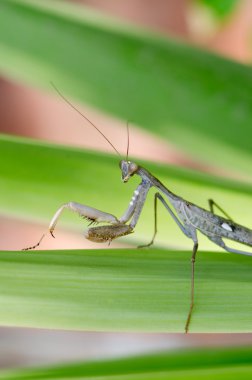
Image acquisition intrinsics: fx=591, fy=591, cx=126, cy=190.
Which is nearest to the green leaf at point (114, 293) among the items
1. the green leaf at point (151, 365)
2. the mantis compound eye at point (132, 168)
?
the green leaf at point (151, 365)

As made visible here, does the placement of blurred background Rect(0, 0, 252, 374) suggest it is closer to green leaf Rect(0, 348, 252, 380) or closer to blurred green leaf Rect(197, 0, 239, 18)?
blurred green leaf Rect(197, 0, 239, 18)

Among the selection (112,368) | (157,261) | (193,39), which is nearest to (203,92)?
(157,261)

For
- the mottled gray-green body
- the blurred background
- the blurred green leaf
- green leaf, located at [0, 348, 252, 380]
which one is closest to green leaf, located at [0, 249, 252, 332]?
green leaf, located at [0, 348, 252, 380]

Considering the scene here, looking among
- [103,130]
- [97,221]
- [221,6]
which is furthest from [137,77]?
[103,130]

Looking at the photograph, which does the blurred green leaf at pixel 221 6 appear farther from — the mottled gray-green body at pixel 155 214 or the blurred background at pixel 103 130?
the mottled gray-green body at pixel 155 214

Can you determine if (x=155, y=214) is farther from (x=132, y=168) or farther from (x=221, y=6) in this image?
(x=221, y=6)

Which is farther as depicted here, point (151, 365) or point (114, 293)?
point (151, 365)

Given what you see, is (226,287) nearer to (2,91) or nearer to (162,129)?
(162,129)
